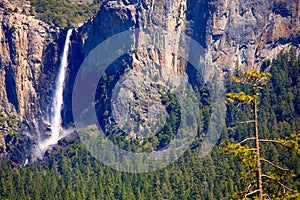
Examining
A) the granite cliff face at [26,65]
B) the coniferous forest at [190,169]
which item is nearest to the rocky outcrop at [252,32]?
the coniferous forest at [190,169]

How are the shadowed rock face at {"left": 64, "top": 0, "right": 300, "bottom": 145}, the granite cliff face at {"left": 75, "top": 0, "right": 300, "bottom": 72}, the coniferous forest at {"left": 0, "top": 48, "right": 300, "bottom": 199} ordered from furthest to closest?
the shadowed rock face at {"left": 64, "top": 0, "right": 300, "bottom": 145}, the granite cliff face at {"left": 75, "top": 0, "right": 300, "bottom": 72}, the coniferous forest at {"left": 0, "top": 48, "right": 300, "bottom": 199}

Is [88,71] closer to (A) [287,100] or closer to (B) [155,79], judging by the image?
(B) [155,79]

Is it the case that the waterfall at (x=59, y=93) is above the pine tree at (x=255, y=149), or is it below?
above

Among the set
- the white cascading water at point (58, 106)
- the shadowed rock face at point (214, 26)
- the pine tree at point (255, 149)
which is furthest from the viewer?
the white cascading water at point (58, 106)

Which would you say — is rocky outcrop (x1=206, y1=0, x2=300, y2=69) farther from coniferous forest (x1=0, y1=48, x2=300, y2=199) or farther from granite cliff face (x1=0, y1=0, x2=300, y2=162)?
coniferous forest (x1=0, y1=48, x2=300, y2=199)

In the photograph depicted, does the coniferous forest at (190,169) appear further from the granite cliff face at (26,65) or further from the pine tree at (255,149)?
the pine tree at (255,149)

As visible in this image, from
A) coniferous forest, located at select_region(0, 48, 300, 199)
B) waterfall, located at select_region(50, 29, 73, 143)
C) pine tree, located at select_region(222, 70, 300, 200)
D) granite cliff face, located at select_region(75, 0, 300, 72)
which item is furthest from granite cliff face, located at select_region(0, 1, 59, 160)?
pine tree, located at select_region(222, 70, 300, 200)
